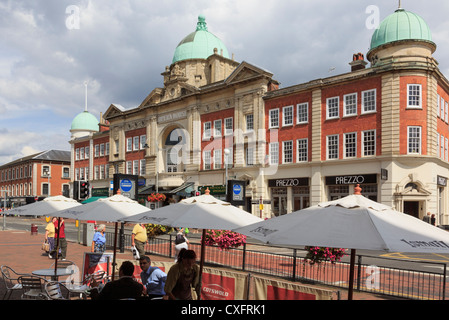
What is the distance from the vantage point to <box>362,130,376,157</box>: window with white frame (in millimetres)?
32084

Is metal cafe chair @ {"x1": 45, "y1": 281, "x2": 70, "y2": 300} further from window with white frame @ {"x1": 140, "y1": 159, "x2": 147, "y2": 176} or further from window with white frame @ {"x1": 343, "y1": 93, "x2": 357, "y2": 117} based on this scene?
window with white frame @ {"x1": 140, "y1": 159, "x2": 147, "y2": 176}

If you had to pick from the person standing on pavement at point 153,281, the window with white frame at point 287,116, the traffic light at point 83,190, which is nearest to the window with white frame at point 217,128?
the window with white frame at point 287,116

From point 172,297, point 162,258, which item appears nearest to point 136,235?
point 162,258

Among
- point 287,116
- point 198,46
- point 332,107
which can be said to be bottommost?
point 287,116

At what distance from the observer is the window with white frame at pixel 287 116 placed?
37.3 m

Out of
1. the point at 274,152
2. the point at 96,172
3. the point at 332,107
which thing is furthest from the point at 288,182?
the point at 96,172

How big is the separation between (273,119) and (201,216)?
3105 centimetres

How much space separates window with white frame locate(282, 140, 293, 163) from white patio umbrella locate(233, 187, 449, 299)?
31487 millimetres

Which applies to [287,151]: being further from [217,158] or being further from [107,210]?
[107,210]

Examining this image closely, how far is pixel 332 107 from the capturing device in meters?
34.5

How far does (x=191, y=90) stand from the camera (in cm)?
4575

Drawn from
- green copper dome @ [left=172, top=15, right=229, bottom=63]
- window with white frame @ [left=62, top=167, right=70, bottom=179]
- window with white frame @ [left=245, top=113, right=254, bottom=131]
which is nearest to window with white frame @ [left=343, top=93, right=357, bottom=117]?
window with white frame @ [left=245, top=113, right=254, bottom=131]

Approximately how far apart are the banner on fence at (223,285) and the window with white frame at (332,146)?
89.2 feet
